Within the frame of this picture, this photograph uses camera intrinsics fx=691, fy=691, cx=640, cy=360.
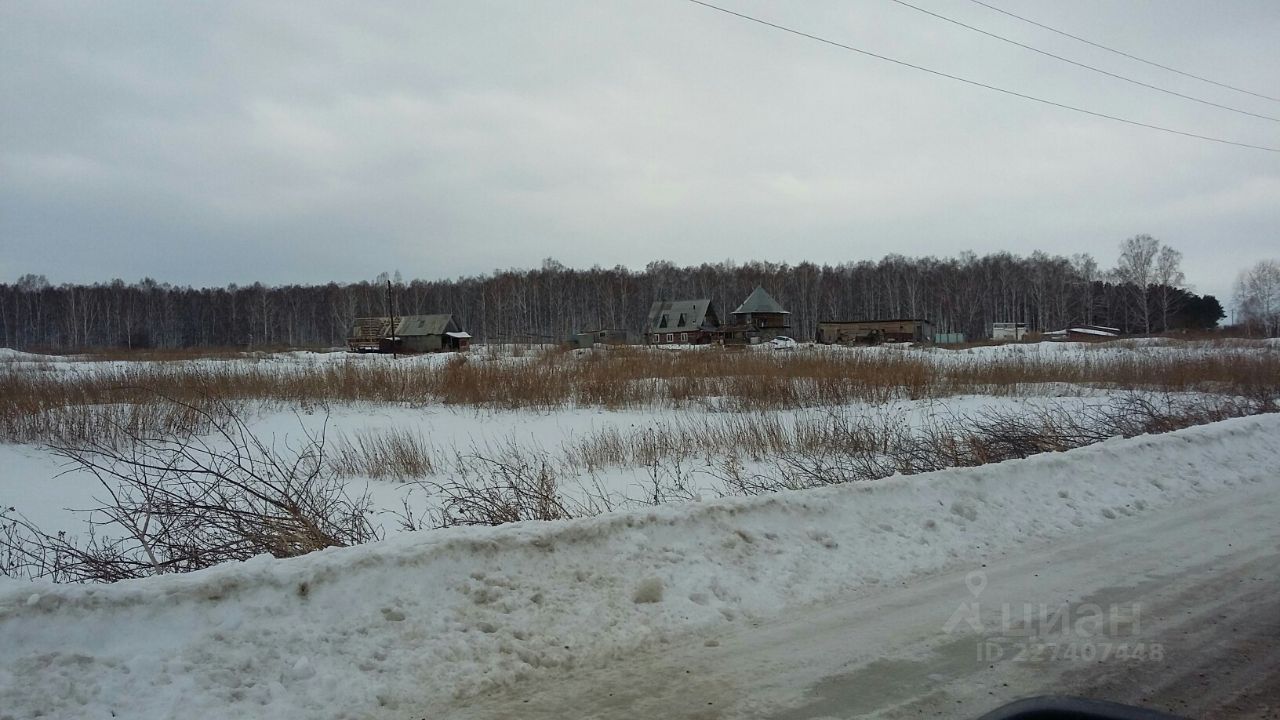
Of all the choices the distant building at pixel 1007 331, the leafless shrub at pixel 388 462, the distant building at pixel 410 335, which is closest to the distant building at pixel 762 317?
the distant building at pixel 1007 331

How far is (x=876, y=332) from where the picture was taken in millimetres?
57844

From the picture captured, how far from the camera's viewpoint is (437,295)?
10494cm

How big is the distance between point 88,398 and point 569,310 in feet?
247

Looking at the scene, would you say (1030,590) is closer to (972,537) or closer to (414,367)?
(972,537)

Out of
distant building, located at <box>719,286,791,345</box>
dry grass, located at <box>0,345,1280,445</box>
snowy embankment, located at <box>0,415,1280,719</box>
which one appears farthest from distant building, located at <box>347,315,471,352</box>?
snowy embankment, located at <box>0,415,1280,719</box>

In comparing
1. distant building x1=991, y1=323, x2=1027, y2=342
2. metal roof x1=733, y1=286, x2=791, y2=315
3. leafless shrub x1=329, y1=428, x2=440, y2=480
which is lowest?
leafless shrub x1=329, y1=428, x2=440, y2=480

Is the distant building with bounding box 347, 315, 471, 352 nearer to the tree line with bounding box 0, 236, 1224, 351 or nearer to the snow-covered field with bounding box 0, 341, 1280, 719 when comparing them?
the tree line with bounding box 0, 236, 1224, 351

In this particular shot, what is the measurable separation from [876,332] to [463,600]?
58.2 meters

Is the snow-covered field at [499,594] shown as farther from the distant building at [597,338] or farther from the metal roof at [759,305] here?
the metal roof at [759,305]

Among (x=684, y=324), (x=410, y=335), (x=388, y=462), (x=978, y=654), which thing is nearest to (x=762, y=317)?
(x=684, y=324)

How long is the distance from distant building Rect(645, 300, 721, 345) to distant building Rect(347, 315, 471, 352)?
1916cm

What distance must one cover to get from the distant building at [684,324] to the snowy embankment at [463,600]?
62.8 metres

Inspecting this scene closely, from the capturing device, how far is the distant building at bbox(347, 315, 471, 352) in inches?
2442

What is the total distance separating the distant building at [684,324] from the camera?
2692 inches
